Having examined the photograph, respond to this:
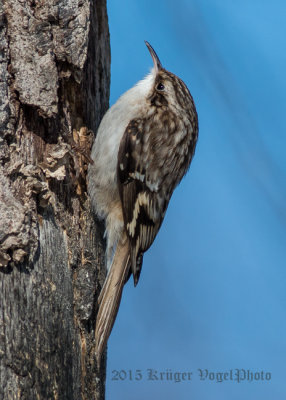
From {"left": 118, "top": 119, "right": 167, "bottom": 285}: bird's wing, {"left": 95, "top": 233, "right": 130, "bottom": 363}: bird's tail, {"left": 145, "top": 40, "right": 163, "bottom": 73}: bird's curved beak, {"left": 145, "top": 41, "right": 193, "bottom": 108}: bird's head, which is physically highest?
{"left": 145, "top": 40, "right": 163, "bottom": 73}: bird's curved beak

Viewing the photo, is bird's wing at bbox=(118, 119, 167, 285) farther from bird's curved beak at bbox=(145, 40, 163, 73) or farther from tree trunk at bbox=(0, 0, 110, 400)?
bird's curved beak at bbox=(145, 40, 163, 73)

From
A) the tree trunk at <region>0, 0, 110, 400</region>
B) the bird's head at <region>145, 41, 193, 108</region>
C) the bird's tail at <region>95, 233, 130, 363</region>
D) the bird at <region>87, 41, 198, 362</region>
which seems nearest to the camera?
the tree trunk at <region>0, 0, 110, 400</region>

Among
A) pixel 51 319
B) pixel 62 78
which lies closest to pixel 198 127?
pixel 62 78

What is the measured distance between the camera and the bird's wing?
77.6 inches

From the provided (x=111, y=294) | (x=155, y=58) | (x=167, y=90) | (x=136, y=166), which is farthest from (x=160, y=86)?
(x=111, y=294)

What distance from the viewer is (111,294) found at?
178 centimetres

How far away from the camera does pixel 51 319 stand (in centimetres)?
139

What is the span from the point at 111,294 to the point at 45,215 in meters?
0.41

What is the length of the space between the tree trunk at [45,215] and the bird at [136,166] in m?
0.09

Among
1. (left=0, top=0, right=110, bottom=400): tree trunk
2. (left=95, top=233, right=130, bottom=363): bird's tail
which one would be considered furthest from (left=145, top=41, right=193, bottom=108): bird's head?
(left=95, top=233, right=130, bottom=363): bird's tail

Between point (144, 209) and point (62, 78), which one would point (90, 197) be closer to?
point (144, 209)

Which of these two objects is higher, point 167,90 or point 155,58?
point 155,58

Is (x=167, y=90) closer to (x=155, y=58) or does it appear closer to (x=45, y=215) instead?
(x=155, y=58)

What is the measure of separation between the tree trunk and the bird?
0.30ft
